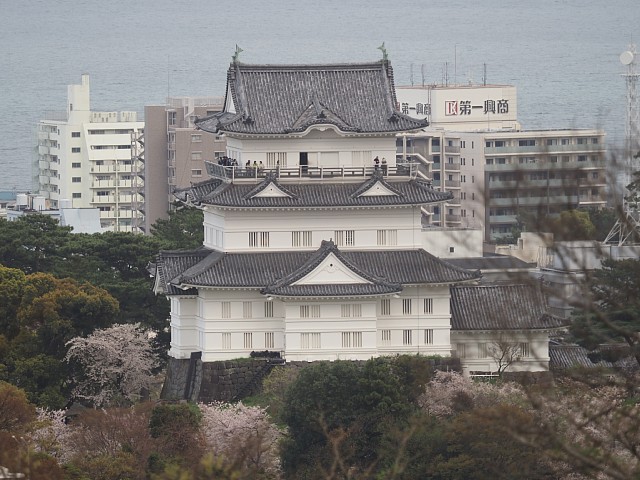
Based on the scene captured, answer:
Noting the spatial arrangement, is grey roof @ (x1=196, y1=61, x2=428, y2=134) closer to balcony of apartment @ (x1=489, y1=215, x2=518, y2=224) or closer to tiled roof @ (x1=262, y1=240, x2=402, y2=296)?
tiled roof @ (x1=262, y1=240, x2=402, y2=296)

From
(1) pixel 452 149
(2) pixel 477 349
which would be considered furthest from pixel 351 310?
(1) pixel 452 149

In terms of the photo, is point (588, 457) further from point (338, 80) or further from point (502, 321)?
point (338, 80)

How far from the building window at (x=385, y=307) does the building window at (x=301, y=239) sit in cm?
264

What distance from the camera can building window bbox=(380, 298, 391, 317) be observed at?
5794 centimetres

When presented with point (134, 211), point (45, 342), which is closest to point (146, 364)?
point (45, 342)

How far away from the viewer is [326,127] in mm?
58688

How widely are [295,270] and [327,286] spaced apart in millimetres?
1272

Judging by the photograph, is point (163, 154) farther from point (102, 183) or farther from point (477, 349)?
point (477, 349)

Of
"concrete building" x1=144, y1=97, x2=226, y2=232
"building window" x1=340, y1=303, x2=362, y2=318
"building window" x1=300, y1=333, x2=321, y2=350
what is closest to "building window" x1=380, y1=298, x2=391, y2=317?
"building window" x1=340, y1=303, x2=362, y2=318

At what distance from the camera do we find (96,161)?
13375cm

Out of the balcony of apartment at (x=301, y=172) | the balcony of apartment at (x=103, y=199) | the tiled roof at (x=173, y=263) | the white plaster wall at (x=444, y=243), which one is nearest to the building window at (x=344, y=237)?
the balcony of apartment at (x=301, y=172)

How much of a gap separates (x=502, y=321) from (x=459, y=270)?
110 ft

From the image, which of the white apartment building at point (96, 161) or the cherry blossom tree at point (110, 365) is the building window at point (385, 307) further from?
the white apartment building at point (96, 161)

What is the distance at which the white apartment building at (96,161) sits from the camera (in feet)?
429
